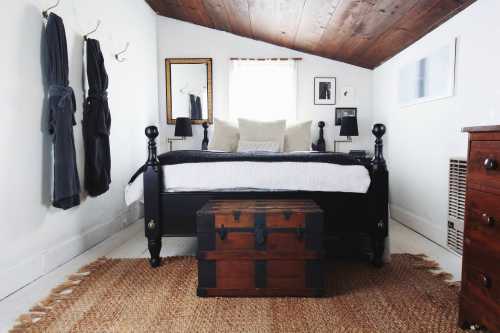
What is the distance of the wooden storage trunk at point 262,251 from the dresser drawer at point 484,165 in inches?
28.1

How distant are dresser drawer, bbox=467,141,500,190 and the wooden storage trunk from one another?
2.34ft

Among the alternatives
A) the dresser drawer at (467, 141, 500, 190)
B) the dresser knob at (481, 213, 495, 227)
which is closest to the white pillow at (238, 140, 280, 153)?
the dresser drawer at (467, 141, 500, 190)

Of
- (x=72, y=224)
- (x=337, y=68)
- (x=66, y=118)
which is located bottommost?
(x=72, y=224)

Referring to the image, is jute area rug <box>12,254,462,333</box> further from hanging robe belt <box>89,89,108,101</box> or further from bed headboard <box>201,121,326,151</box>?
bed headboard <box>201,121,326,151</box>

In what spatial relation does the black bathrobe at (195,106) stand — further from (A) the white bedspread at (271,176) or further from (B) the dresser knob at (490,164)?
(B) the dresser knob at (490,164)

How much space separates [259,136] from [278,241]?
2.21 metres

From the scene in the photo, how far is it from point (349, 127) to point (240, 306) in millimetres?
3074

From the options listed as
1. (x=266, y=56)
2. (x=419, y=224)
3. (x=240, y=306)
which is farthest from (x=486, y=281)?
(x=266, y=56)

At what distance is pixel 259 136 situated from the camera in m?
3.90

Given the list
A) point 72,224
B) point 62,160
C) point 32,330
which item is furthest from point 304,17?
point 32,330

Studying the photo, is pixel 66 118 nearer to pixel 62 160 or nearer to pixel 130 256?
pixel 62 160

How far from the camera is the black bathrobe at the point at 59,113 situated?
2.17m

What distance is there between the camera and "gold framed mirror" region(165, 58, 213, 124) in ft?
15.3

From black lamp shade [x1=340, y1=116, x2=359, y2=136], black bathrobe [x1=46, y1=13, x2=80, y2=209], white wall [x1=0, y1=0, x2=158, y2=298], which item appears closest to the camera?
white wall [x1=0, y1=0, x2=158, y2=298]
